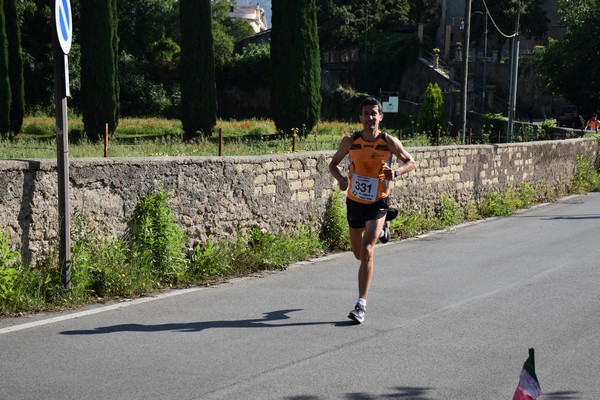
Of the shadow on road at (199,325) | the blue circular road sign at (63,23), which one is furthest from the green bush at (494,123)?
the shadow on road at (199,325)

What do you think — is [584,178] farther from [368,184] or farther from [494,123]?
[494,123]

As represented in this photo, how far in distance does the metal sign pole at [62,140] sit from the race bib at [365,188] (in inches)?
104

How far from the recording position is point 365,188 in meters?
7.45

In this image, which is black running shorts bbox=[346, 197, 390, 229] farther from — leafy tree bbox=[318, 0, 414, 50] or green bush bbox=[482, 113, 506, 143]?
leafy tree bbox=[318, 0, 414, 50]

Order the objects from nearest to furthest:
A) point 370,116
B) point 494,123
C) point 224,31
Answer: point 370,116 < point 494,123 < point 224,31

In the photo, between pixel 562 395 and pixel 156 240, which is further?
pixel 156 240

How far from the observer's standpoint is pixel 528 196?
18188mm

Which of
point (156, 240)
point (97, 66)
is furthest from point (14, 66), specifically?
point (156, 240)

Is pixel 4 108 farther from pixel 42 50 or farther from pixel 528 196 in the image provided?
pixel 528 196

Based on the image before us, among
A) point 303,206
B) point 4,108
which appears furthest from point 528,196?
point 4,108

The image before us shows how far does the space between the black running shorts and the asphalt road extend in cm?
84

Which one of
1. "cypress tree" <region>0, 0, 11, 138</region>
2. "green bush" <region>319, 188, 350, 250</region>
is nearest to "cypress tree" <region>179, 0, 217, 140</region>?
"cypress tree" <region>0, 0, 11, 138</region>

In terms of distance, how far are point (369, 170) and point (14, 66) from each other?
1378 inches

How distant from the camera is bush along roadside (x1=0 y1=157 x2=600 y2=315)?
7383mm
